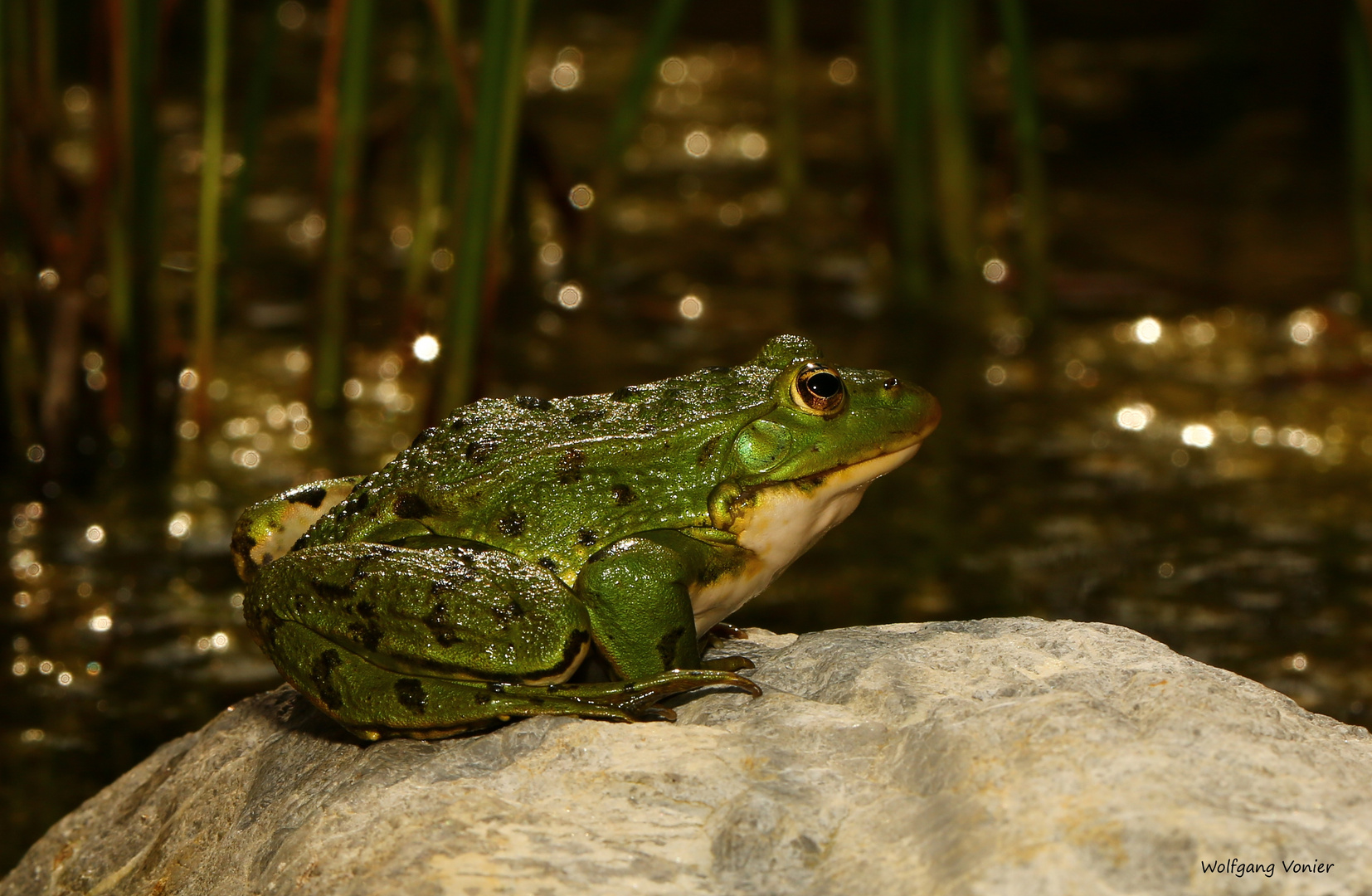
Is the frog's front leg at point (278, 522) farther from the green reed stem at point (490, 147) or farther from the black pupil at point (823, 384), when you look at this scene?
the green reed stem at point (490, 147)

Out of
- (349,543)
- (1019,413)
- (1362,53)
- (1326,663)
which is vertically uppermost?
(1362,53)

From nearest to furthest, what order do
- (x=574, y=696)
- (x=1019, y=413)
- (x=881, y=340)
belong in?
(x=574, y=696) < (x=1019, y=413) < (x=881, y=340)

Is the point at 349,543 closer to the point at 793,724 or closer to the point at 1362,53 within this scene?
the point at 793,724

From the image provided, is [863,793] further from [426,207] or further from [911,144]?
[911,144]

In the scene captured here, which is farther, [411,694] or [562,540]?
[562,540]

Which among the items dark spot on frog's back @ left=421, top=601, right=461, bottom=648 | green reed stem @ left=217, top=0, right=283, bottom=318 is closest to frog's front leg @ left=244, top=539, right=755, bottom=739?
dark spot on frog's back @ left=421, top=601, right=461, bottom=648

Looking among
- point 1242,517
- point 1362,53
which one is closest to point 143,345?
point 1242,517

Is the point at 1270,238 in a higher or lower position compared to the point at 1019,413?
higher

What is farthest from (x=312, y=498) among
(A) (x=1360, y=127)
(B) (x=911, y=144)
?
(A) (x=1360, y=127)
